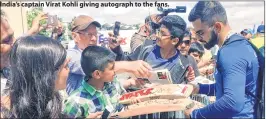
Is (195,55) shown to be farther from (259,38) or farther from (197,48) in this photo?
(259,38)

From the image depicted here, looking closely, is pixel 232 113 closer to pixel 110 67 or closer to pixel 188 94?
pixel 188 94

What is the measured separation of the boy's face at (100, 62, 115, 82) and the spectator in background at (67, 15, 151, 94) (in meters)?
0.04

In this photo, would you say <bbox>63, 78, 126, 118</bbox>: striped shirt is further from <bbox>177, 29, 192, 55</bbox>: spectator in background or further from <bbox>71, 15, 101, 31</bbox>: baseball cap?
<bbox>177, 29, 192, 55</bbox>: spectator in background

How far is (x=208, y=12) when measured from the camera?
109 inches

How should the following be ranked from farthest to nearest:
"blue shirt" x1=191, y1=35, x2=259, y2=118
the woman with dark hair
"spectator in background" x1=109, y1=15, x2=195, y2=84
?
"spectator in background" x1=109, y1=15, x2=195, y2=84 → "blue shirt" x1=191, y1=35, x2=259, y2=118 → the woman with dark hair

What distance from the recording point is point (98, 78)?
2879mm

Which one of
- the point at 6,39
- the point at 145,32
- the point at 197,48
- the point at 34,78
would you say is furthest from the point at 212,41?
the point at 6,39

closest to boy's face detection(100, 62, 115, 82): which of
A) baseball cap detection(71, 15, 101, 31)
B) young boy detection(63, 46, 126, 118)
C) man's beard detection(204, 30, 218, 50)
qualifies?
young boy detection(63, 46, 126, 118)

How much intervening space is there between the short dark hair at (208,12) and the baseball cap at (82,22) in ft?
2.41

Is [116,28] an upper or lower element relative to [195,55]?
upper

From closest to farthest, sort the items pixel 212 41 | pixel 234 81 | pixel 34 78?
pixel 34 78, pixel 234 81, pixel 212 41

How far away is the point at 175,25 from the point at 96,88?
2.62 ft

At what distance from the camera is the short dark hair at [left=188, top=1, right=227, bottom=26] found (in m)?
2.73

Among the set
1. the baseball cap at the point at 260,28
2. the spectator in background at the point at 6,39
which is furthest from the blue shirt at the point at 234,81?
the spectator in background at the point at 6,39
